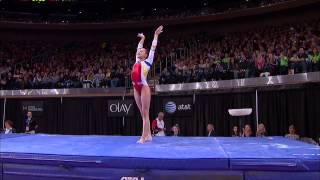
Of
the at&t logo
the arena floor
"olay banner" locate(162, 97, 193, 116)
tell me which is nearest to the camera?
the arena floor

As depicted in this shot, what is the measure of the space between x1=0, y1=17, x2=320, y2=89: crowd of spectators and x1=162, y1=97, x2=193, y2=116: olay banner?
0.78 m

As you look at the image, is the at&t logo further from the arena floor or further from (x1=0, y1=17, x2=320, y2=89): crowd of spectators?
the arena floor

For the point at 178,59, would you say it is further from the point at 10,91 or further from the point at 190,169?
the point at 190,169

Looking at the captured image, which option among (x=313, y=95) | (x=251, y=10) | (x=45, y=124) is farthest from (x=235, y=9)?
(x=45, y=124)

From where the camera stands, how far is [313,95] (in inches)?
450

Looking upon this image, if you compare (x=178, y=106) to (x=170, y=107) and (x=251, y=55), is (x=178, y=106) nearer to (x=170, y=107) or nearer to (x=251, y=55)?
(x=170, y=107)

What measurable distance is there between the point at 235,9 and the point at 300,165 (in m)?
15.7

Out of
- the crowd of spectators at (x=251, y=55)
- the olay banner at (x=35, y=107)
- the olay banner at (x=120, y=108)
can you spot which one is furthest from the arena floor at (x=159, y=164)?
the olay banner at (x=35, y=107)

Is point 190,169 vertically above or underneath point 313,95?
underneath

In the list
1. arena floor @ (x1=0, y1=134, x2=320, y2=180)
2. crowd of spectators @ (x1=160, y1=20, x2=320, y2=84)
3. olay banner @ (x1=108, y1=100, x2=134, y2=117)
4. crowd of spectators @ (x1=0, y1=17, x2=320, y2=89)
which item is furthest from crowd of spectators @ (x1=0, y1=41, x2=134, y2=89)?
arena floor @ (x1=0, y1=134, x2=320, y2=180)

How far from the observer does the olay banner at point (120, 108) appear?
15555mm

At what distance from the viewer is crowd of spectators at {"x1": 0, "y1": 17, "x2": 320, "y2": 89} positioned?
1261 centimetres

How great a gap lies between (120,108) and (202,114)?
3.39 meters

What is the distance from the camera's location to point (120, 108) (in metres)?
15.7
